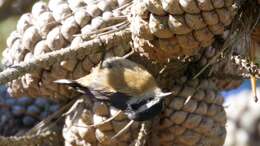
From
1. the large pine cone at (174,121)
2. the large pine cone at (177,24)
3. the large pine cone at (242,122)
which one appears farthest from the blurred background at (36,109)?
the large pine cone at (177,24)

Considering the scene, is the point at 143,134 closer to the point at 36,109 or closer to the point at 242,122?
the point at 36,109

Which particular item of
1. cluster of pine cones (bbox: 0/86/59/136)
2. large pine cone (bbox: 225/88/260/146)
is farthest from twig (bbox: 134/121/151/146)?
large pine cone (bbox: 225/88/260/146)

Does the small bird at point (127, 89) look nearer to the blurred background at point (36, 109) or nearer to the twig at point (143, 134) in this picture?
the twig at point (143, 134)

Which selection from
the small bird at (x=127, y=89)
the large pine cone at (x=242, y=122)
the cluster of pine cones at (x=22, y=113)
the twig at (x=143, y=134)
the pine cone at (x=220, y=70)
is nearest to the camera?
the small bird at (x=127, y=89)

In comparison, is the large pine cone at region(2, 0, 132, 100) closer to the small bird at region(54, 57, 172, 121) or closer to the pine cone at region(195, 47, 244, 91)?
the pine cone at region(195, 47, 244, 91)

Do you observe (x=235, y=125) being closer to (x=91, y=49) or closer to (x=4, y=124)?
(x=4, y=124)
